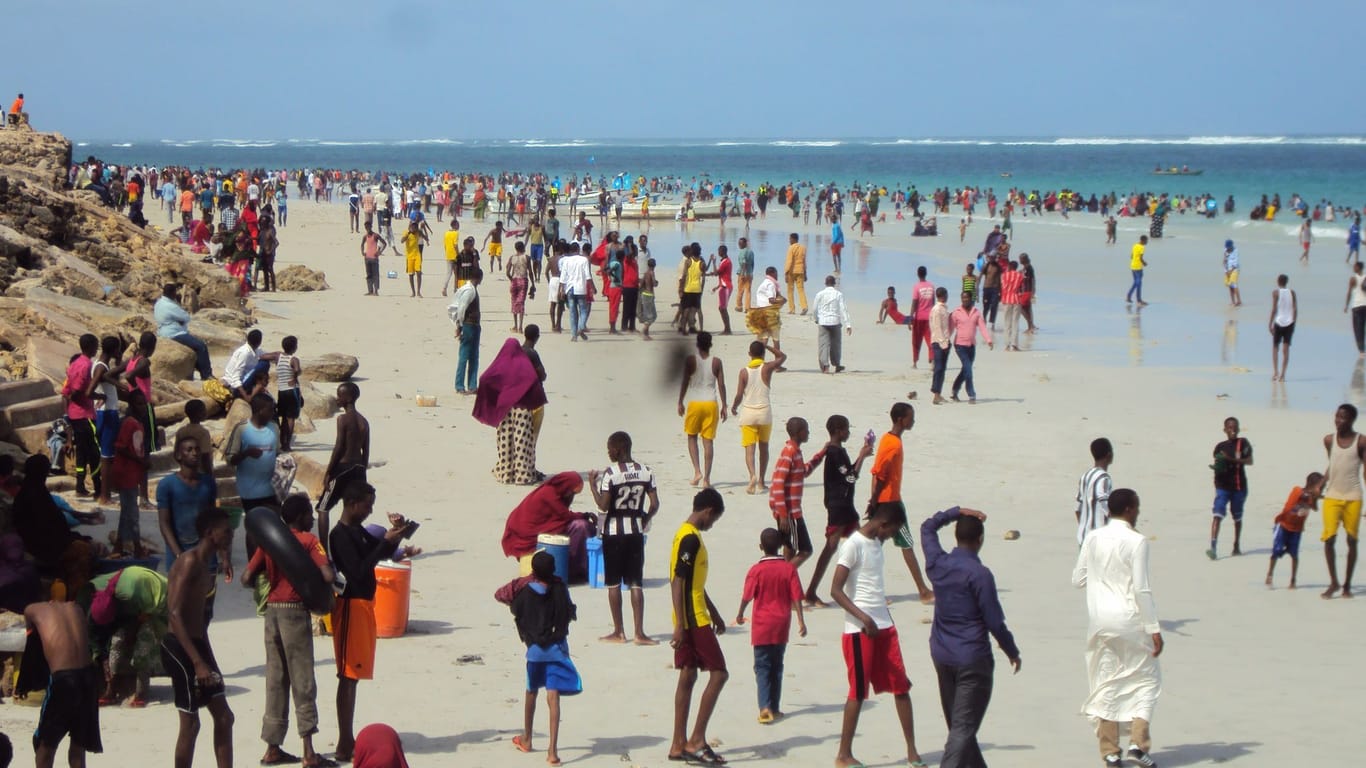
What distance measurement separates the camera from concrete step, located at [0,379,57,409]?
11961 millimetres

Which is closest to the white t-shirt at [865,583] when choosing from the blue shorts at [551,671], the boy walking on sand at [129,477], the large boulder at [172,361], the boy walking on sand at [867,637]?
the boy walking on sand at [867,637]

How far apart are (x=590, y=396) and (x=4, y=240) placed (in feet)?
24.8

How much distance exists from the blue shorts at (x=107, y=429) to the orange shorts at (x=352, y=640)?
485 centimetres

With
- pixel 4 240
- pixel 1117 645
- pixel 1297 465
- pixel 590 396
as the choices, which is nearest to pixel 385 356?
pixel 590 396

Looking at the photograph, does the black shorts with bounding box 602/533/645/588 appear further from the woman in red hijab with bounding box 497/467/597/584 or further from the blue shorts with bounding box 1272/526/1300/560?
the blue shorts with bounding box 1272/526/1300/560

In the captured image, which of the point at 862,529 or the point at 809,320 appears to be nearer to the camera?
the point at 862,529

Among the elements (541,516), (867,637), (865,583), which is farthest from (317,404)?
(867,637)

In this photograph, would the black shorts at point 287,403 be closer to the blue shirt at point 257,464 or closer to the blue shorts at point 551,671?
the blue shirt at point 257,464

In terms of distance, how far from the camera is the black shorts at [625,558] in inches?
341

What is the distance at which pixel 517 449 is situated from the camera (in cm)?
1280

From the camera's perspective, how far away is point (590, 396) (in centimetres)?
1727

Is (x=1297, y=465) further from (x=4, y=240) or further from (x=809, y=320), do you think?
(x=4, y=240)

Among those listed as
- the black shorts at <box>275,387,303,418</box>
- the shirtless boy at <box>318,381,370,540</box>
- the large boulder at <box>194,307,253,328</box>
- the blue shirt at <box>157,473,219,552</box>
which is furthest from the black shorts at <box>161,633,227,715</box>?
the large boulder at <box>194,307,253,328</box>

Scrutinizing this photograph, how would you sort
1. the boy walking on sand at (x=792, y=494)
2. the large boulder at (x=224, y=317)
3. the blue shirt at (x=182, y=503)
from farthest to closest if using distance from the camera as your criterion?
1. the large boulder at (x=224, y=317)
2. the boy walking on sand at (x=792, y=494)
3. the blue shirt at (x=182, y=503)
